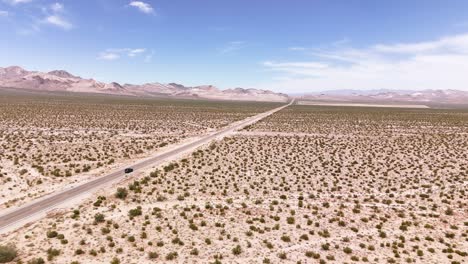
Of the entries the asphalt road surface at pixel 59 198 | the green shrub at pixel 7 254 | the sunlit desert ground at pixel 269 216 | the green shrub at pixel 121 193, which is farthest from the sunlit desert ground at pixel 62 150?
the green shrub at pixel 7 254

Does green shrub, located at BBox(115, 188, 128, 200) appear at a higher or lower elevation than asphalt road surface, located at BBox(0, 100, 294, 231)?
higher

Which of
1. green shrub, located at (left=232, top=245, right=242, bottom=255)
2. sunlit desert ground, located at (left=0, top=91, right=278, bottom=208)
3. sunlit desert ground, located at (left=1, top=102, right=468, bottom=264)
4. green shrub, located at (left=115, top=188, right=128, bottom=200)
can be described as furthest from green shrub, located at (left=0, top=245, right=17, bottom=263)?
green shrub, located at (left=232, top=245, right=242, bottom=255)

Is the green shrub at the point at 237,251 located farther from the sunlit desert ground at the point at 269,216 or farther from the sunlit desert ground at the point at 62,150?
the sunlit desert ground at the point at 62,150

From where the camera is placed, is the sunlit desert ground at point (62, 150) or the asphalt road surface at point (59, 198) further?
the sunlit desert ground at point (62, 150)

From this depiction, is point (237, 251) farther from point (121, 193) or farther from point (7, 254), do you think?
point (121, 193)

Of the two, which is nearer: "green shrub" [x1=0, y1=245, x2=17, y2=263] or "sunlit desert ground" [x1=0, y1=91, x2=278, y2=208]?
"green shrub" [x1=0, y1=245, x2=17, y2=263]

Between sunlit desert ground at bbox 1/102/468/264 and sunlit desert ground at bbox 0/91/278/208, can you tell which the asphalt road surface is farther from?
sunlit desert ground at bbox 1/102/468/264

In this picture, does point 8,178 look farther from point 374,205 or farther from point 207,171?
point 374,205

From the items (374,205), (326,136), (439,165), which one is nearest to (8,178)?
(374,205)
